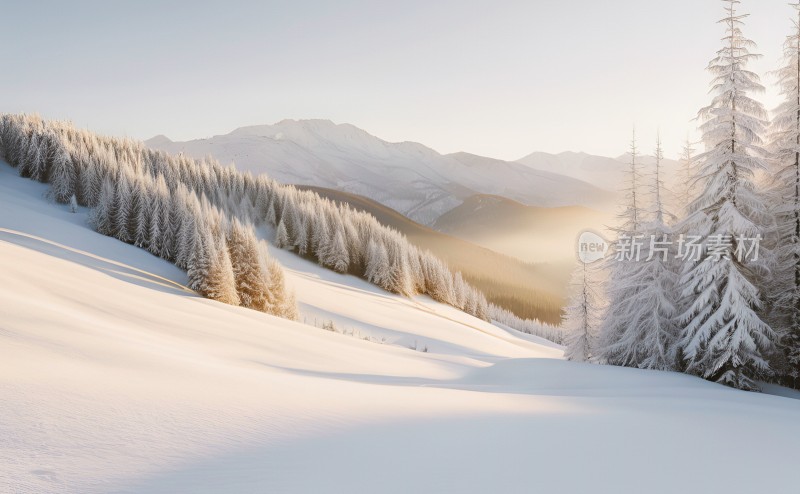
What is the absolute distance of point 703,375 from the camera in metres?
15.8

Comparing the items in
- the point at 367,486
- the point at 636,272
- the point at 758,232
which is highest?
the point at 758,232

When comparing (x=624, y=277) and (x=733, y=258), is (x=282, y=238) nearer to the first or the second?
(x=624, y=277)

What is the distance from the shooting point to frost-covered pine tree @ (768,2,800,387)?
53.0 ft

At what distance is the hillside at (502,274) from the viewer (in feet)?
402

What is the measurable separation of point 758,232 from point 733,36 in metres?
7.96

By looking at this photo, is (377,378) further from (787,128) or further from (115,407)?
(787,128)

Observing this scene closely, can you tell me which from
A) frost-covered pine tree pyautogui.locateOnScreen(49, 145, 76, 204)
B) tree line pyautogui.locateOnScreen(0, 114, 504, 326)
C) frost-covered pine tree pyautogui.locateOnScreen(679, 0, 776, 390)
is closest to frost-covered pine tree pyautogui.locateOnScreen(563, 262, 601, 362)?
frost-covered pine tree pyautogui.locateOnScreen(679, 0, 776, 390)

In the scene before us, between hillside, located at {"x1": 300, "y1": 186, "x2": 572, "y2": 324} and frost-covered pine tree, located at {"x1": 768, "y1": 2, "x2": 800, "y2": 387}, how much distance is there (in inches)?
3889

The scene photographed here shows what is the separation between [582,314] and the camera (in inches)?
950

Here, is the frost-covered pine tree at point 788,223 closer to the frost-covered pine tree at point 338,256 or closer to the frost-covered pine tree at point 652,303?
the frost-covered pine tree at point 652,303

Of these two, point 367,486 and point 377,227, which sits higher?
point 377,227

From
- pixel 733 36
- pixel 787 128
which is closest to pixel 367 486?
pixel 733 36

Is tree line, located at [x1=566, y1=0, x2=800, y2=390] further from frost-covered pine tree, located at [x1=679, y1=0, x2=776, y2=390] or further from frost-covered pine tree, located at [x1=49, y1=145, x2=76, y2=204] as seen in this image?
frost-covered pine tree, located at [x1=49, y1=145, x2=76, y2=204]

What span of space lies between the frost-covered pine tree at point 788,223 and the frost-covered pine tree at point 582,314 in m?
8.16
